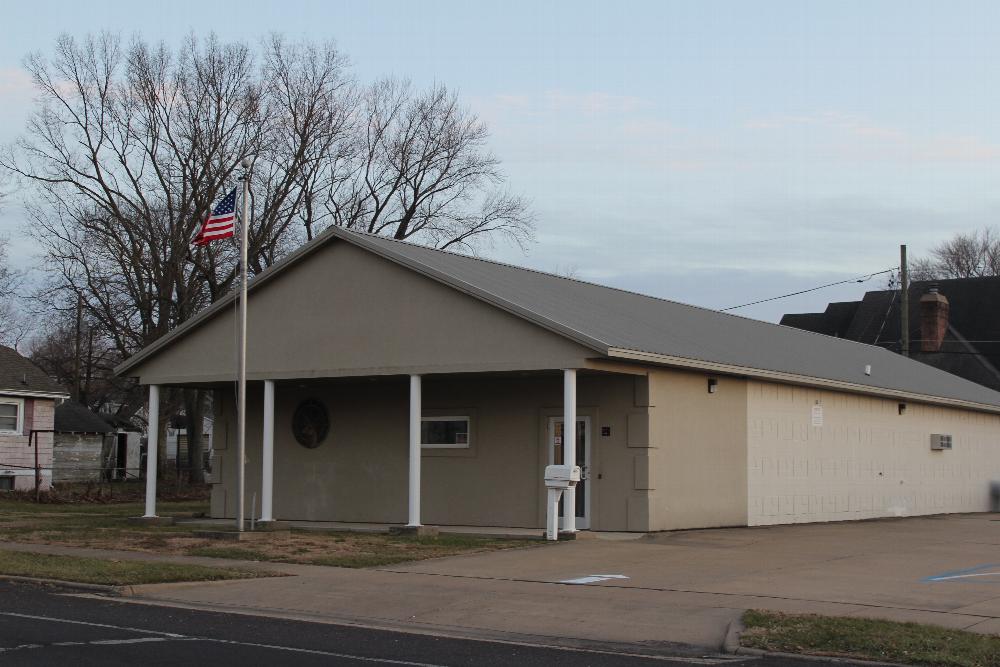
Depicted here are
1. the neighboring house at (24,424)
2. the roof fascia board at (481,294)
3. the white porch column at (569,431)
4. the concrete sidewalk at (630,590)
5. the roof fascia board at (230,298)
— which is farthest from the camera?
the neighboring house at (24,424)

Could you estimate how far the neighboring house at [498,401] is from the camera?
21812 millimetres

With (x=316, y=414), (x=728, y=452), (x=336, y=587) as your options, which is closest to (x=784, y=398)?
(x=728, y=452)

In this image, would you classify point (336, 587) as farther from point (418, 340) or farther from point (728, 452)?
point (728, 452)

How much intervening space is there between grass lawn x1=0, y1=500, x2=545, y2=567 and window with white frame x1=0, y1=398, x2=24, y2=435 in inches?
613

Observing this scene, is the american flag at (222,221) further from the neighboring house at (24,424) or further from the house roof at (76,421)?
the house roof at (76,421)

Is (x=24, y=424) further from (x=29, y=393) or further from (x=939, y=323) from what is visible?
(x=939, y=323)

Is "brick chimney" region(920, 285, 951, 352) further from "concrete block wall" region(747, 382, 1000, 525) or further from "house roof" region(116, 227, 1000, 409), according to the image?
"house roof" region(116, 227, 1000, 409)

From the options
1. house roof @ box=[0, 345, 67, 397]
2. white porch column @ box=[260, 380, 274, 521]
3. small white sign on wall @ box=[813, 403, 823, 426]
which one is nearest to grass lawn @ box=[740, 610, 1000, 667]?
white porch column @ box=[260, 380, 274, 521]

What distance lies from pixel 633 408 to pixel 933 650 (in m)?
12.0

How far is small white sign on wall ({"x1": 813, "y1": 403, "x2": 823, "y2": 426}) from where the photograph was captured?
26.8m

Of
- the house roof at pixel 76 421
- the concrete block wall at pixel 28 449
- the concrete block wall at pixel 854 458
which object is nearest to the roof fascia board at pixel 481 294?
the concrete block wall at pixel 854 458

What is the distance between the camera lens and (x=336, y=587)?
48.8ft

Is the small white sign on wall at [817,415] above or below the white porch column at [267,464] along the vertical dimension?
above

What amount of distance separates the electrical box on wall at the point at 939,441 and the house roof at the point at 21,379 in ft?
92.9
